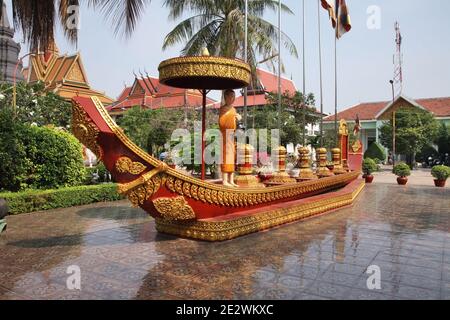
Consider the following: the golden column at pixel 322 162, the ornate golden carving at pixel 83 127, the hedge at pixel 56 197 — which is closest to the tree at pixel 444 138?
the golden column at pixel 322 162

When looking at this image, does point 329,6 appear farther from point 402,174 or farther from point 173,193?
point 173,193

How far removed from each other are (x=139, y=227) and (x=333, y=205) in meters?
4.84

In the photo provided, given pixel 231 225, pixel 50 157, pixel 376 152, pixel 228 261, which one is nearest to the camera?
pixel 228 261

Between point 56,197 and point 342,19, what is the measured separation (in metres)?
12.6

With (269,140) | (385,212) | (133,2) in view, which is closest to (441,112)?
(269,140)

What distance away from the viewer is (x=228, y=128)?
6.09 m

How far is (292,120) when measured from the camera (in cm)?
2291

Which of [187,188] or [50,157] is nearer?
[187,188]

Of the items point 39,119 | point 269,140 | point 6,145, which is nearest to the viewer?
point 6,145

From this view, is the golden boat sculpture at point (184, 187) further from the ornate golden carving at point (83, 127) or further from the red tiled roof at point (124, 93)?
the red tiled roof at point (124, 93)

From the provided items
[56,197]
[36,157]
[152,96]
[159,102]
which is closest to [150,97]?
[152,96]

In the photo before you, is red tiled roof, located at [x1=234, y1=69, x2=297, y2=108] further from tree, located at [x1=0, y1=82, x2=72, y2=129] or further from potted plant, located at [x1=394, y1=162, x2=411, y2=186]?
tree, located at [x1=0, y1=82, x2=72, y2=129]

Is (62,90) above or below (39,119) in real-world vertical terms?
above
